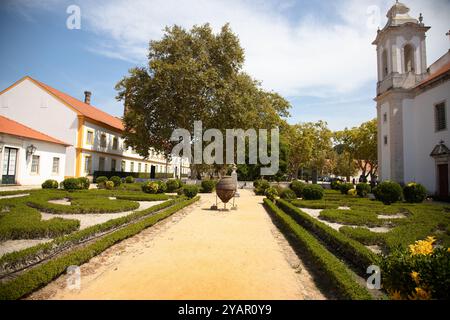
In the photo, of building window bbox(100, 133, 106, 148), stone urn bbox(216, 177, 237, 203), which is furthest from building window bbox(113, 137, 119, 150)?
stone urn bbox(216, 177, 237, 203)

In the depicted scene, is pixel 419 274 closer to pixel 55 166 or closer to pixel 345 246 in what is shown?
pixel 345 246

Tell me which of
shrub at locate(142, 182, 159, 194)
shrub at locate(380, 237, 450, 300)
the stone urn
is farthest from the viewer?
shrub at locate(142, 182, 159, 194)

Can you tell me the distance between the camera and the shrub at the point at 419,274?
316 cm

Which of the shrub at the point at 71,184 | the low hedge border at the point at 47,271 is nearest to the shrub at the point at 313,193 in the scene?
the low hedge border at the point at 47,271

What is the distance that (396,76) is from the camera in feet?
84.4

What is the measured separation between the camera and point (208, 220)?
10867mm

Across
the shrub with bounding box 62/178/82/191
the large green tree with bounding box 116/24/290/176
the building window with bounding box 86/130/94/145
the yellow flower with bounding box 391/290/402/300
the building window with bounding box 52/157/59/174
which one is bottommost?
the yellow flower with bounding box 391/290/402/300

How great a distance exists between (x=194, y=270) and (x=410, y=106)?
1071 inches

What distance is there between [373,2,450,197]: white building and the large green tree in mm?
13059

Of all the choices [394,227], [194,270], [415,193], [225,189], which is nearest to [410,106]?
[415,193]

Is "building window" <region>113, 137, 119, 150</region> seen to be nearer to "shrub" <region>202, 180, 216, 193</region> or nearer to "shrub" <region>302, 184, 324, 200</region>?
"shrub" <region>202, 180, 216, 193</region>

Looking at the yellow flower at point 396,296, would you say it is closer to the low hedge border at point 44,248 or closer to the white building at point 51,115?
the low hedge border at point 44,248

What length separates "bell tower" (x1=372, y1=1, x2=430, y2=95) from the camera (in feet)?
84.1
